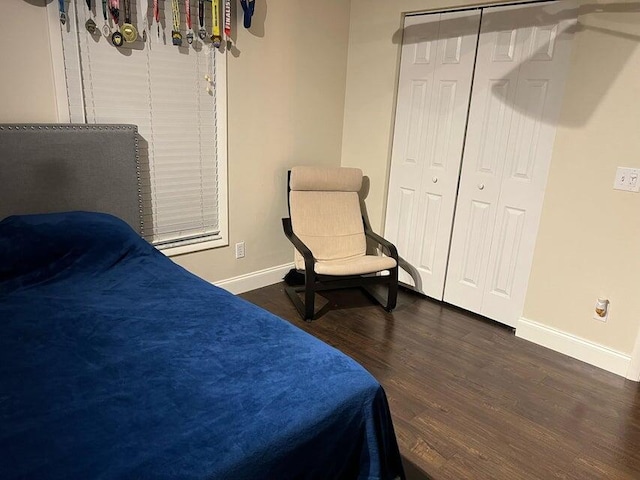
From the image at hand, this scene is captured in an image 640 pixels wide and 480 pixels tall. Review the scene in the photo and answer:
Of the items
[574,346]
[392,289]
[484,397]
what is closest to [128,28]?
[392,289]

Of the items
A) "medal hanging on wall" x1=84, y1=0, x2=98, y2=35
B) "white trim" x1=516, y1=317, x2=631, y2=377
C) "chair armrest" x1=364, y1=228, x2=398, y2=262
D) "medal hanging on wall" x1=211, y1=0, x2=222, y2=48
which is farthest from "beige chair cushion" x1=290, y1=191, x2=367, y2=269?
"medal hanging on wall" x1=84, y1=0, x2=98, y2=35

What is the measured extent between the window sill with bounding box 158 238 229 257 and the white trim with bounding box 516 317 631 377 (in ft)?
6.99

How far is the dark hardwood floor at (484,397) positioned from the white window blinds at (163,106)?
87 cm

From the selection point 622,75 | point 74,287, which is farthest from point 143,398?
point 622,75

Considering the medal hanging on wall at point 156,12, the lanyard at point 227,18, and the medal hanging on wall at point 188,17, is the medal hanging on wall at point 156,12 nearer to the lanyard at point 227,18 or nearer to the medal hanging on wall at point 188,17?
the medal hanging on wall at point 188,17

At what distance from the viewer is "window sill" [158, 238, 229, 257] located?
3154 millimetres

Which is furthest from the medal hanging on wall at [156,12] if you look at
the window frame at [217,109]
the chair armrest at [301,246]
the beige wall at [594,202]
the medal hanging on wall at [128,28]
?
the beige wall at [594,202]

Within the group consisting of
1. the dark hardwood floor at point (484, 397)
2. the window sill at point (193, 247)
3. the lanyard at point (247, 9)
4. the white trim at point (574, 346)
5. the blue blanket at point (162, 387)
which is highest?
the lanyard at point (247, 9)

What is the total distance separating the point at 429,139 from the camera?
11.5 ft

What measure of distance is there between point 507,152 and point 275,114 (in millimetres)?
1666

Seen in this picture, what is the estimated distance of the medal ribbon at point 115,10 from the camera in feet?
8.46

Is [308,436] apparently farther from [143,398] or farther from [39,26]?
[39,26]

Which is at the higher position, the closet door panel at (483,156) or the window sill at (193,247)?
the closet door panel at (483,156)

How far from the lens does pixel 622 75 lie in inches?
98.7
